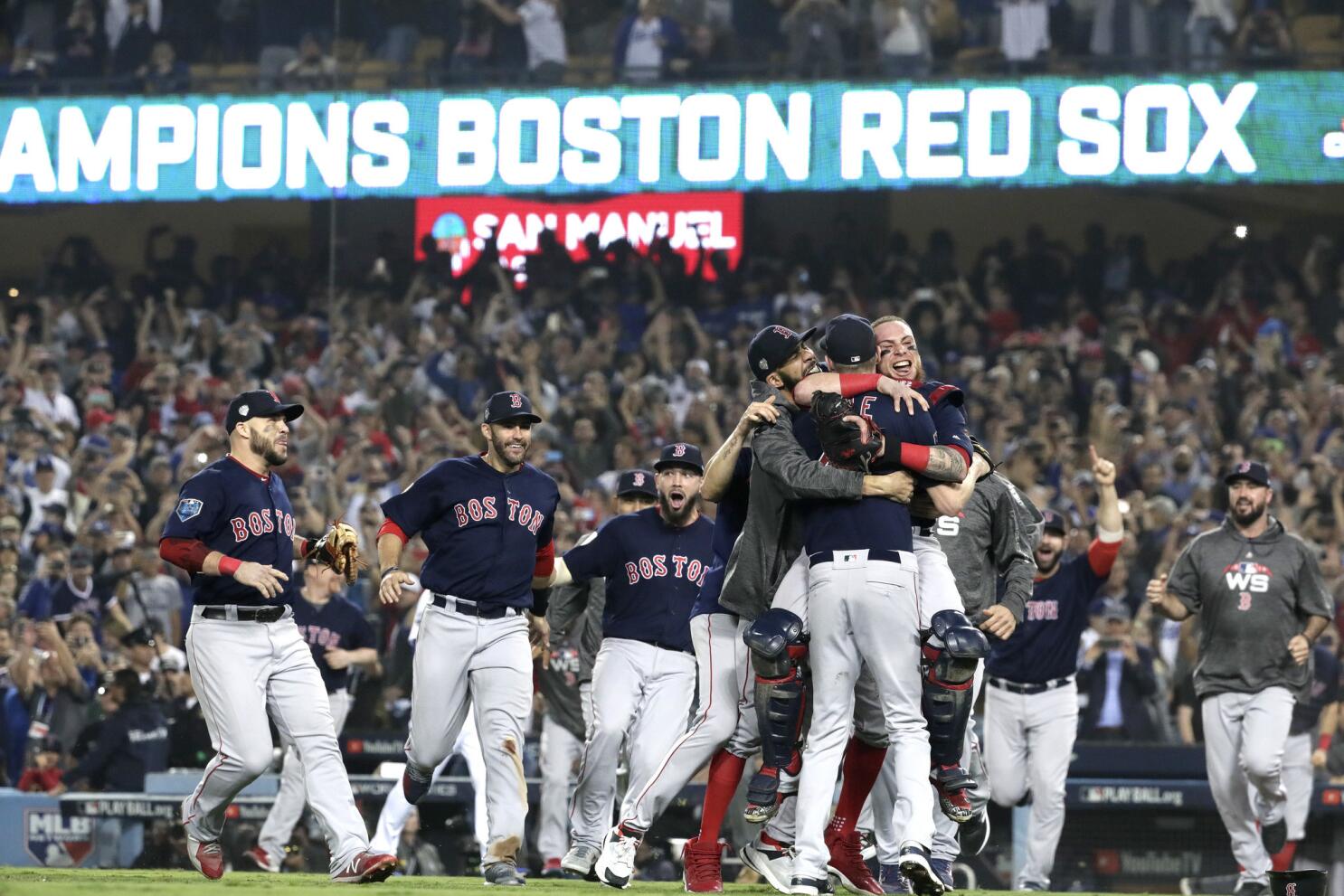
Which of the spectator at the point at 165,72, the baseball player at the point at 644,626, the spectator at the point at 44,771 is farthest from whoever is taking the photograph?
the spectator at the point at 165,72

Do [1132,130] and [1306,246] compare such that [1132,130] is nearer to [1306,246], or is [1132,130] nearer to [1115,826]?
[1306,246]

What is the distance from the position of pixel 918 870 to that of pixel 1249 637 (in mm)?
3940

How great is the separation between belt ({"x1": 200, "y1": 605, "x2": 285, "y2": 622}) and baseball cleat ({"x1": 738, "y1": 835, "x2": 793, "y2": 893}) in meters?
2.06

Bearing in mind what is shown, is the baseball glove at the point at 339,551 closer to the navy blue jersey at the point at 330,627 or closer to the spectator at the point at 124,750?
the navy blue jersey at the point at 330,627

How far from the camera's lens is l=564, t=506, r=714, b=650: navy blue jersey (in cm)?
912

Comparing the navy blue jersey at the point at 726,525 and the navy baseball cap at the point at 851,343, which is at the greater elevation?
the navy baseball cap at the point at 851,343

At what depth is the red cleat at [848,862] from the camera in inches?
286

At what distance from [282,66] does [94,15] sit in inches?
80.2

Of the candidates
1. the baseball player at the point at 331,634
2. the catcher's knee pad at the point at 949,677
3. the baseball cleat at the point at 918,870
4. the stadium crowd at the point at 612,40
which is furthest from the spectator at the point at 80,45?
the baseball cleat at the point at 918,870

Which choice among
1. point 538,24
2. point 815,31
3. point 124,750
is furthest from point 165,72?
point 124,750

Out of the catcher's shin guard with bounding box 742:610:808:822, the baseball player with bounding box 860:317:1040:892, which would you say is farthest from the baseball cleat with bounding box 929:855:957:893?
the catcher's shin guard with bounding box 742:610:808:822

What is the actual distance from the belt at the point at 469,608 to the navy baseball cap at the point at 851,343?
1.95 meters

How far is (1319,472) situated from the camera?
14.6m

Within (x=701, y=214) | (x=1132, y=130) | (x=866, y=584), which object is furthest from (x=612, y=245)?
(x=866, y=584)
